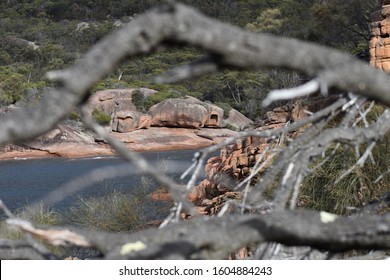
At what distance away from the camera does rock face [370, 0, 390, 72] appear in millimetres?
9555

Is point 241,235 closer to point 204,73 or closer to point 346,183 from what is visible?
point 204,73

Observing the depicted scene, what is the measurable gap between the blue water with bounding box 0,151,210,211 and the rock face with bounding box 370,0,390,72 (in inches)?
156

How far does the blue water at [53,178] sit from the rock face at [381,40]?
3968 millimetres

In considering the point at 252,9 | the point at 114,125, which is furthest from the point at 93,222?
the point at 252,9

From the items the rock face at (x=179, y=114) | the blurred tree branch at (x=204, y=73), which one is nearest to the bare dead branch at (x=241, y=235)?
the blurred tree branch at (x=204, y=73)

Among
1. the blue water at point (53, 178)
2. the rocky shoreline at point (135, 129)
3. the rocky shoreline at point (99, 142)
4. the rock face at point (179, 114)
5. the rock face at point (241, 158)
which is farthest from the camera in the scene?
the rock face at point (179, 114)

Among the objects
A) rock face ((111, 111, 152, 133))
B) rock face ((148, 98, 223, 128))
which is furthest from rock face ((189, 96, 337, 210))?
rock face ((148, 98, 223, 128))

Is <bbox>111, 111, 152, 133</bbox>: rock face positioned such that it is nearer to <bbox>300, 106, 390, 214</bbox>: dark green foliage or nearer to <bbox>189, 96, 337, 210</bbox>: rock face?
<bbox>189, 96, 337, 210</bbox>: rock face

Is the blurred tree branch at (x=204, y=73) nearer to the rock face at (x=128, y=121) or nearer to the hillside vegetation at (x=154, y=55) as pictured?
the hillside vegetation at (x=154, y=55)

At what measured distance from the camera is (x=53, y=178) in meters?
21.0

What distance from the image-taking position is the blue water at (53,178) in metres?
13.3

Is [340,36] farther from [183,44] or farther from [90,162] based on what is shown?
[183,44]

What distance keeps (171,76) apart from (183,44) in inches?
2.8

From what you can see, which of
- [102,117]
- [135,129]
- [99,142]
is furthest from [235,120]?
[99,142]
